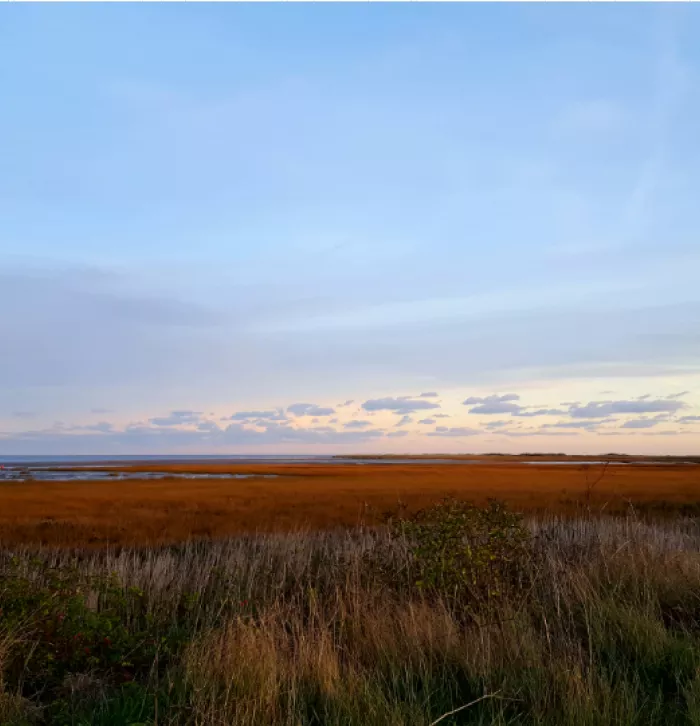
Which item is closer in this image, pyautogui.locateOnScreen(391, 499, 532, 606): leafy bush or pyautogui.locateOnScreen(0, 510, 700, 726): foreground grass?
pyautogui.locateOnScreen(0, 510, 700, 726): foreground grass

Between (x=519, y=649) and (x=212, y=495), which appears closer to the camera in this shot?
(x=519, y=649)

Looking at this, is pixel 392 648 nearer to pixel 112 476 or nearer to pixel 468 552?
pixel 468 552

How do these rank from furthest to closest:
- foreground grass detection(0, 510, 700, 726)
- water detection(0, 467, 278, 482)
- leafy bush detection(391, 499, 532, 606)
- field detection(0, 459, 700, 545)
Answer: water detection(0, 467, 278, 482), field detection(0, 459, 700, 545), leafy bush detection(391, 499, 532, 606), foreground grass detection(0, 510, 700, 726)

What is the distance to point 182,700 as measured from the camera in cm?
484

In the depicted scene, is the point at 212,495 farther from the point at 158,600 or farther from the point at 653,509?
the point at 158,600

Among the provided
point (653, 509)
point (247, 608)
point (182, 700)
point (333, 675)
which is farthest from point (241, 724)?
point (653, 509)

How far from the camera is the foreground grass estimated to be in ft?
15.9

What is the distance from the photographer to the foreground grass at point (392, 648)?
4832mm

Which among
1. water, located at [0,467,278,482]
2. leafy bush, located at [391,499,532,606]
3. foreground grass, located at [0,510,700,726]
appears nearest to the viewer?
foreground grass, located at [0,510,700,726]

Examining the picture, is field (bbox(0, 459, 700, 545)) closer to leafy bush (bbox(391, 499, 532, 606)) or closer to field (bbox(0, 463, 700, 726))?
field (bbox(0, 463, 700, 726))

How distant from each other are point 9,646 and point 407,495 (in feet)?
82.4

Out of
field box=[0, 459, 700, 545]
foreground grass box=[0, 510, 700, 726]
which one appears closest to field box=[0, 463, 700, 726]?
foreground grass box=[0, 510, 700, 726]

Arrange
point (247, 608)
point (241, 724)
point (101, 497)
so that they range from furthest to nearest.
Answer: point (101, 497) < point (247, 608) < point (241, 724)

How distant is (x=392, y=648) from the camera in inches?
243
